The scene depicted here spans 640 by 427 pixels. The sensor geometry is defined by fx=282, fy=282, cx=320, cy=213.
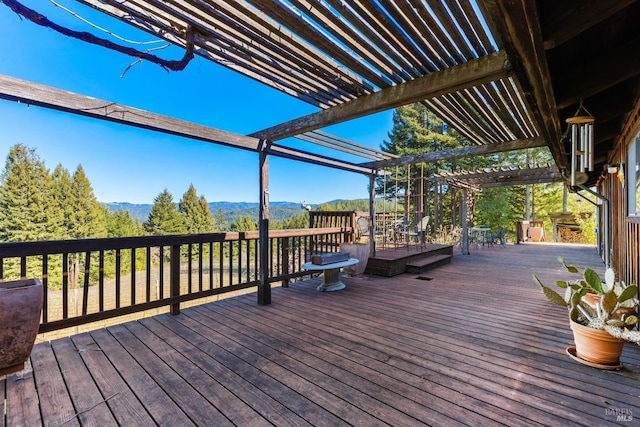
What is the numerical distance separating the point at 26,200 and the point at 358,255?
2596cm

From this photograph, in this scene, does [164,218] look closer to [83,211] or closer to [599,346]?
[83,211]

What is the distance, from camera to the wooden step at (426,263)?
Result: 19.9ft

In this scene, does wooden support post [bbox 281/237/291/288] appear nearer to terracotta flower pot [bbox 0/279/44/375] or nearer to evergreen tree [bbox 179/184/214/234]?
terracotta flower pot [bbox 0/279/44/375]

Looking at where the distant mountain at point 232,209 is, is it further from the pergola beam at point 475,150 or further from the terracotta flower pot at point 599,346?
the terracotta flower pot at point 599,346

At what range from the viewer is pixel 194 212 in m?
31.9

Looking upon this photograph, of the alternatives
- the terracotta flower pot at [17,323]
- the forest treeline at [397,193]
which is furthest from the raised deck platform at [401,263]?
the terracotta flower pot at [17,323]

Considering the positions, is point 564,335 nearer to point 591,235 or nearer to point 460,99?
point 460,99

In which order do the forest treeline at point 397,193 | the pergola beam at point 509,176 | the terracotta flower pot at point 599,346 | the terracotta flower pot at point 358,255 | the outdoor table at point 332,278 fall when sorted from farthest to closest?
the forest treeline at point 397,193 → the pergola beam at point 509,176 → the terracotta flower pot at point 358,255 → the outdoor table at point 332,278 → the terracotta flower pot at point 599,346

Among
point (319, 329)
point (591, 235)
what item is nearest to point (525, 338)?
point (319, 329)

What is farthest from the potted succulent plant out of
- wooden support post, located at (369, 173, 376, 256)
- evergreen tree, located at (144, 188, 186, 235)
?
evergreen tree, located at (144, 188, 186, 235)

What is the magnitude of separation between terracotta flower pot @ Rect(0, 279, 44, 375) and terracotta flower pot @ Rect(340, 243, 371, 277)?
4.36 meters

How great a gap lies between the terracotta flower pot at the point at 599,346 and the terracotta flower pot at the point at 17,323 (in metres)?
4.30

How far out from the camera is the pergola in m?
1.50

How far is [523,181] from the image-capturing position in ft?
31.1
